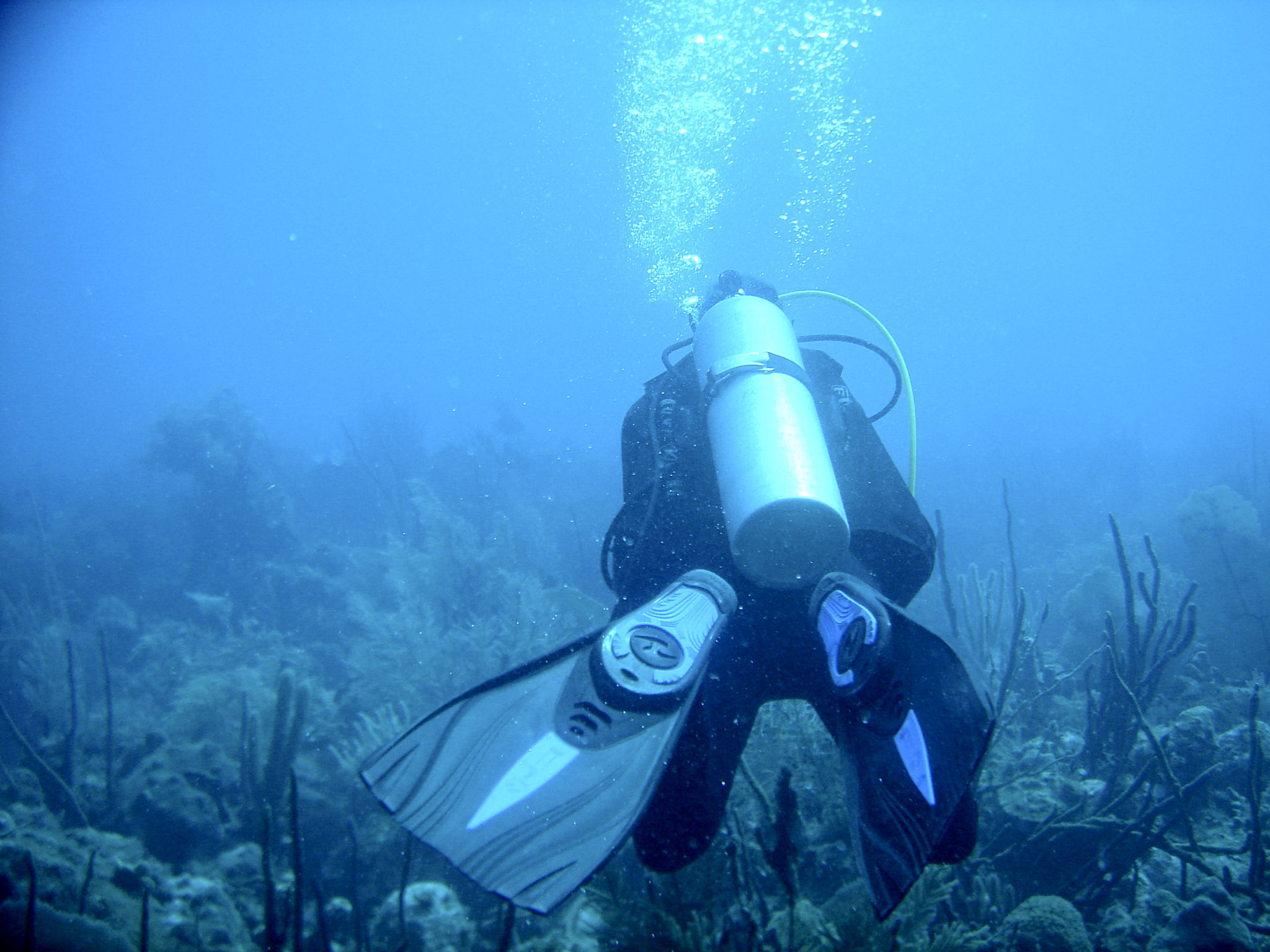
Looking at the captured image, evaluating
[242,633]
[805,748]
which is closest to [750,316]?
[805,748]

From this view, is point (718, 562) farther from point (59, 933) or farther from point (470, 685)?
point (59, 933)

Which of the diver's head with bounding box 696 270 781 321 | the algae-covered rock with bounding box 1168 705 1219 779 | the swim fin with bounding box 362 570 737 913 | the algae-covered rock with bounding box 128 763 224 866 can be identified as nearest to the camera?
the swim fin with bounding box 362 570 737 913

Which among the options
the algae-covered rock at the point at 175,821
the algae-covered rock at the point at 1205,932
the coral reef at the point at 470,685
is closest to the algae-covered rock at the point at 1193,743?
the coral reef at the point at 470,685

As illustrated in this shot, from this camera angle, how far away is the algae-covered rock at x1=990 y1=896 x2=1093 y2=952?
7.09 ft

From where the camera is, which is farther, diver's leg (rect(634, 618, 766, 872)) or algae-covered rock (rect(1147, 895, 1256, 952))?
algae-covered rock (rect(1147, 895, 1256, 952))

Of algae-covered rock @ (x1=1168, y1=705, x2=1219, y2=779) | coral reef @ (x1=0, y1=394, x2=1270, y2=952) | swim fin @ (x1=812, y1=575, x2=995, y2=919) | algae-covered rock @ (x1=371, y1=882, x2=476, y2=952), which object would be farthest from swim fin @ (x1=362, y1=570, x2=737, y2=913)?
algae-covered rock @ (x1=1168, y1=705, x2=1219, y2=779)

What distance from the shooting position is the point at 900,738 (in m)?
1.55

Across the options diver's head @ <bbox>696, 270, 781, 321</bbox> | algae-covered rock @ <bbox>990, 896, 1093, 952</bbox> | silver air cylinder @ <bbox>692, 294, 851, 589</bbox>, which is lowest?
algae-covered rock @ <bbox>990, 896, 1093, 952</bbox>

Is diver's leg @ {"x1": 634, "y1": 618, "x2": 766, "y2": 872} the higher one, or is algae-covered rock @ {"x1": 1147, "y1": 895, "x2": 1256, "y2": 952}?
diver's leg @ {"x1": 634, "y1": 618, "x2": 766, "y2": 872}

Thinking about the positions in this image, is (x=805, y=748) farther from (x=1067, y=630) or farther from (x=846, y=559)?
(x=1067, y=630)

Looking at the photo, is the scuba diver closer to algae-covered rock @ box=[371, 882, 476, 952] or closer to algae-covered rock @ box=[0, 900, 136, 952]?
algae-covered rock @ box=[371, 882, 476, 952]

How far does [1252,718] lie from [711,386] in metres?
3.19

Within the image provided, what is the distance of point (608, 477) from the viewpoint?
15.0 metres

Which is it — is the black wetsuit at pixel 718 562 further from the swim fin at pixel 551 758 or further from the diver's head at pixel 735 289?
the diver's head at pixel 735 289
